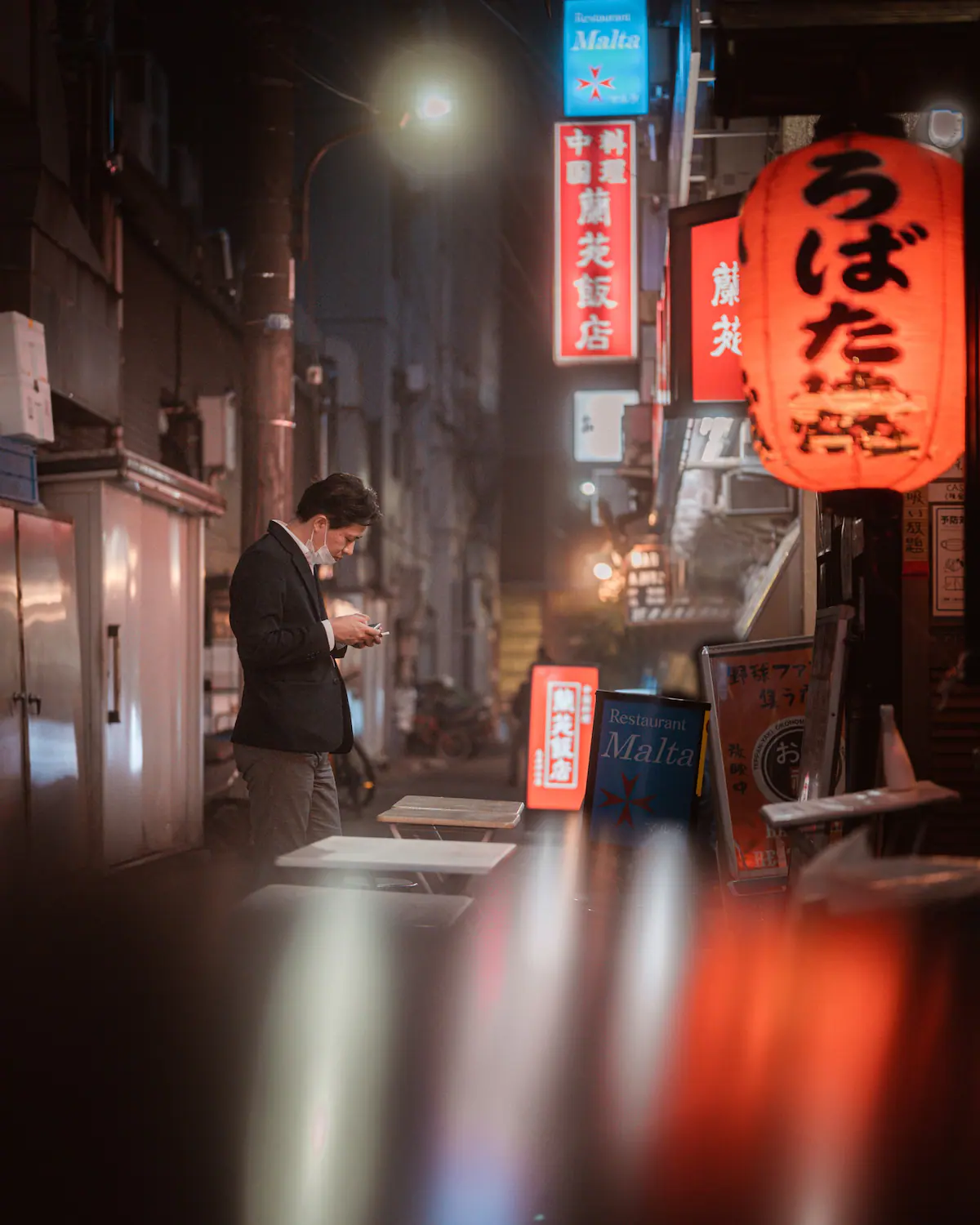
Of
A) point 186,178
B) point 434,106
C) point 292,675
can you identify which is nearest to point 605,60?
point 434,106

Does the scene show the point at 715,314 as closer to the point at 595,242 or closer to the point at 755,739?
the point at 755,739

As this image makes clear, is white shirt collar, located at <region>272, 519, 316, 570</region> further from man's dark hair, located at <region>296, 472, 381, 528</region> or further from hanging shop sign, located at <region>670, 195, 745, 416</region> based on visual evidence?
hanging shop sign, located at <region>670, 195, 745, 416</region>

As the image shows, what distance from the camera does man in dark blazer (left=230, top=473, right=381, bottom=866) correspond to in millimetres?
5988

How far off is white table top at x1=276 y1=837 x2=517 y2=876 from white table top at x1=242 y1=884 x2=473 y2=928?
3.9 inches

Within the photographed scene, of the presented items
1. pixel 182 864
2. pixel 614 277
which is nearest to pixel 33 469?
pixel 182 864

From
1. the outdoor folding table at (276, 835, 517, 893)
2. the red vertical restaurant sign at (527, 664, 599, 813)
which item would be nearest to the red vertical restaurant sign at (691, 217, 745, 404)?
the red vertical restaurant sign at (527, 664, 599, 813)

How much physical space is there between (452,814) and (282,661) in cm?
120

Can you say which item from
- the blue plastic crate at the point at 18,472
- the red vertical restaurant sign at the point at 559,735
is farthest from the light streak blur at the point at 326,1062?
the red vertical restaurant sign at the point at 559,735

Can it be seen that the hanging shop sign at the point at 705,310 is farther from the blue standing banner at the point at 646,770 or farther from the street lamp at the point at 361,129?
the street lamp at the point at 361,129

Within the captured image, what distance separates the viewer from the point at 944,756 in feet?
25.3

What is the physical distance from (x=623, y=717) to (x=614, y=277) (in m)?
9.76

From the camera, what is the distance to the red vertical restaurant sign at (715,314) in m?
10.4

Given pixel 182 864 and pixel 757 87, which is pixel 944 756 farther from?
pixel 182 864

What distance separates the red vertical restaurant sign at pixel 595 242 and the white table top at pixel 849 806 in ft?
41.1
